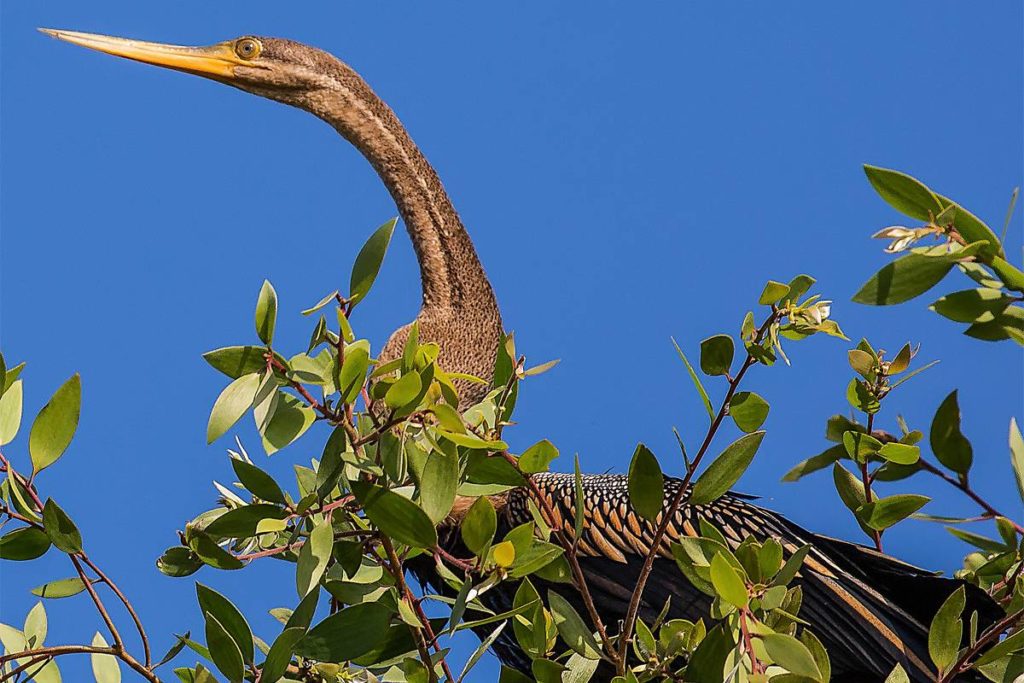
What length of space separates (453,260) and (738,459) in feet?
7.02

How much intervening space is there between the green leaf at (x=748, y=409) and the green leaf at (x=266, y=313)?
495mm

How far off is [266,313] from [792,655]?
1.92 feet

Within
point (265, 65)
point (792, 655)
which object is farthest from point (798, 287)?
point (265, 65)

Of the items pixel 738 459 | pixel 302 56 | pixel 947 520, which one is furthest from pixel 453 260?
pixel 738 459

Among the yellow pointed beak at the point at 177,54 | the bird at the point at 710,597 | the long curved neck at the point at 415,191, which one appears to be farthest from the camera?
the long curved neck at the point at 415,191

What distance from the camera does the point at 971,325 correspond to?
141 cm

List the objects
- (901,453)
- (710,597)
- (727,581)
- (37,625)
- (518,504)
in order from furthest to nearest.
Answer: (518,504), (710,597), (37,625), (901,453), (727,581)

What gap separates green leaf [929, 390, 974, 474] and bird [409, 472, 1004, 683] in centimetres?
78

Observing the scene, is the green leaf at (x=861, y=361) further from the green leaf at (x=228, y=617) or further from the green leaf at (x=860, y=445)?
the green leaf at (x=228, y=617)

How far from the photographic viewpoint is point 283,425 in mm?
1292

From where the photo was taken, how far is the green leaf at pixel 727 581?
3.92 ft

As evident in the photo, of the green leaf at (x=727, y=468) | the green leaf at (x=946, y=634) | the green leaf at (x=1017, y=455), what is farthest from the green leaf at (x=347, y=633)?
the green leaf at (x=1017, y=455)

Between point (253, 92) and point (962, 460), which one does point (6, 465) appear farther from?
point (253, 92)

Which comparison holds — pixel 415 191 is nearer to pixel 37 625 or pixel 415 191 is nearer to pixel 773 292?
pixel 37 625
